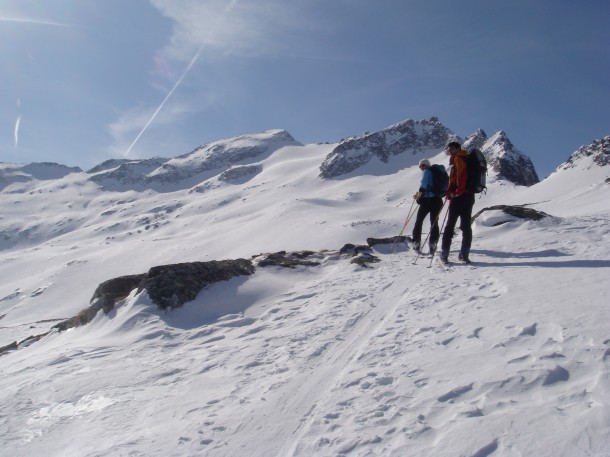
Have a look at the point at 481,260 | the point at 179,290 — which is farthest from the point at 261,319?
the point at 481,260

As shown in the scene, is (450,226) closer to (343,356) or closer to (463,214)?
(463,214)

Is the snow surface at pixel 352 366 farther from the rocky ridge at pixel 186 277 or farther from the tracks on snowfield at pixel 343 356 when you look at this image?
the rocky ridge at pixel 186 277

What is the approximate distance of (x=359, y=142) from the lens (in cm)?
15212

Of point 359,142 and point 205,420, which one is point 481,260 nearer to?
point 205,420

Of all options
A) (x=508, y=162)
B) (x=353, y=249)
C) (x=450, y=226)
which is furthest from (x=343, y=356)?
(x=508, y=162)

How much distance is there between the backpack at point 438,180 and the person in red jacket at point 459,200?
1.20 metres

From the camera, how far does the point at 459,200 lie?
397 inches

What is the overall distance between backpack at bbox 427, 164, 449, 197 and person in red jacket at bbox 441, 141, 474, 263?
120 centimetres

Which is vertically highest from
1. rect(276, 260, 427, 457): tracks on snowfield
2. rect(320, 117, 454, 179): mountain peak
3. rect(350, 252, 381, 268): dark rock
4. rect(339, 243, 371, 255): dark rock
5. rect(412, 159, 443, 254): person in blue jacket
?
rect(320, 117, 454, 179): mountain peak

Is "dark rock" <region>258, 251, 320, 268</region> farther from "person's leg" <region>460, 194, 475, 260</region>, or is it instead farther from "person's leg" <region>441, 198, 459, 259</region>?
"person's leg" <region>460, 194, 475, 260</region>

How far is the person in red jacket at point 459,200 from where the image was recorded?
9938 mm

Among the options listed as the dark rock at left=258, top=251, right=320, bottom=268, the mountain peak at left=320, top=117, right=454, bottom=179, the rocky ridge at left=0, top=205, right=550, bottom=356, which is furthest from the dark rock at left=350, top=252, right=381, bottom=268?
the mountain peak at left=320, top=117, right=454, bottom=179

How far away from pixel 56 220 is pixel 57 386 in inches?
7955

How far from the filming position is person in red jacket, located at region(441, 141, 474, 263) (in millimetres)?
9938
